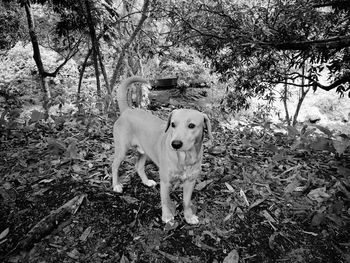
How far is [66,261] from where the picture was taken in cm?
209

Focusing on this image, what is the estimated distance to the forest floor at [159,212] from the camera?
89.1 inches

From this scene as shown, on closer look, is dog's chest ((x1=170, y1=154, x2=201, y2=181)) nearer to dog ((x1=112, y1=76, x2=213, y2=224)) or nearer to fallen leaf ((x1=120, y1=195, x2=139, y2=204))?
dog ((x1=112, y1=76, x2=213, y2=224))

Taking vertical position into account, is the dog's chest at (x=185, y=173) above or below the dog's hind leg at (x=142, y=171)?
above

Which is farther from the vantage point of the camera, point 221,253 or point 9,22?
point 9,22

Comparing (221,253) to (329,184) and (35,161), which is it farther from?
(35,161)

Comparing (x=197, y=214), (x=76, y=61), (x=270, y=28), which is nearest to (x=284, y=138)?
(x=270, y=28)

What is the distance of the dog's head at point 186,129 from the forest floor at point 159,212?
96 centimetres

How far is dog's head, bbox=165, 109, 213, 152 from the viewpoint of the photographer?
2.20 meters

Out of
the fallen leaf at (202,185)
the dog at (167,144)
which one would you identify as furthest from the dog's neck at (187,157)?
the fallen leaf at (202,185)

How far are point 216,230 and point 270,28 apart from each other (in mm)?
2943

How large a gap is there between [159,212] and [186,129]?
3.60 ft

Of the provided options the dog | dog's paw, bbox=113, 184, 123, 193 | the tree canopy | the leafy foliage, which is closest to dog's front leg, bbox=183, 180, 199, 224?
the dog

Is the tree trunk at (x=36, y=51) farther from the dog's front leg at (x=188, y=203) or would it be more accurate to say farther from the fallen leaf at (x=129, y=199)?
the dog's front leg at (x=188, y=203)

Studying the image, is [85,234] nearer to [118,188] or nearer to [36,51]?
[118,188]
